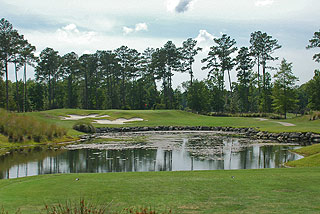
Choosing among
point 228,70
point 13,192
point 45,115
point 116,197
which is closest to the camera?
point 116,197

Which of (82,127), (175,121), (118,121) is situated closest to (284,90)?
(175,121)

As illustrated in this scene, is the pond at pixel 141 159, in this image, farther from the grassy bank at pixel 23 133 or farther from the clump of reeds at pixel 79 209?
the clump of reeds at pixel 79 209

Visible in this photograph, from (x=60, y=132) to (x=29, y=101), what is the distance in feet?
179

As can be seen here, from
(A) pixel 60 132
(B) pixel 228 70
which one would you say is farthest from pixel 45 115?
(B) pixel 228 70

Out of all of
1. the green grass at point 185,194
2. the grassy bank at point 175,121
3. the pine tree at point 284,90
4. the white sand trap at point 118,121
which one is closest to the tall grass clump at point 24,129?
the grassy bank at point 175,121

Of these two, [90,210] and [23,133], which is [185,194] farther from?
[23,133]

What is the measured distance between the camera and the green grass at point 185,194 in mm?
6141

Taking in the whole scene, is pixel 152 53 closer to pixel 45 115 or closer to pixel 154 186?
pixel 45 115

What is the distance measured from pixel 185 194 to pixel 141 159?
11115 mm

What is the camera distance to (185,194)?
7266mm

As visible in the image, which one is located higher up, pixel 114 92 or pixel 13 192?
pixel 114 92

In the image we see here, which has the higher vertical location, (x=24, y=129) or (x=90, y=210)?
(x=90, y=210)

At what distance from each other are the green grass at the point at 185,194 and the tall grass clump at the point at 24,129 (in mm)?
15657

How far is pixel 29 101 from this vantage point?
7669 centimetres
